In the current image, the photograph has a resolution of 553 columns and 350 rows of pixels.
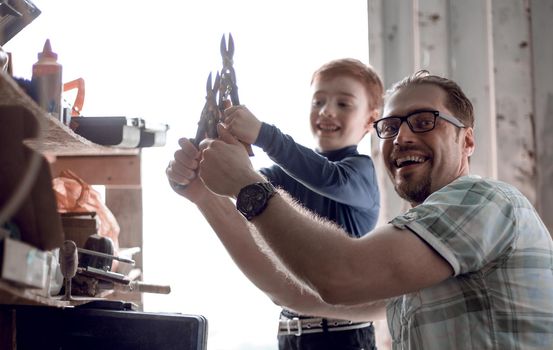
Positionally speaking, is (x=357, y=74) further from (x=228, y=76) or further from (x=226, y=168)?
(x=226, y=168)

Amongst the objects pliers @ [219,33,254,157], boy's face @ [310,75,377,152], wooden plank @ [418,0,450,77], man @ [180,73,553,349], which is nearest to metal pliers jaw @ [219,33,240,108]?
pliers @ [219,33,254,157]

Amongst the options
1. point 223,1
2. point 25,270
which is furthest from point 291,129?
point 25,270

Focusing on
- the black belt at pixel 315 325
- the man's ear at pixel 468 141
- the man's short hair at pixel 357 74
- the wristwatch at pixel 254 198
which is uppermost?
the man's short hair at pixel 357 74

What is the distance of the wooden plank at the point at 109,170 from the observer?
2242 millimetres

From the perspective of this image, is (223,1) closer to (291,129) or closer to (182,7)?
(182,7)

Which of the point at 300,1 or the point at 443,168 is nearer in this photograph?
the point at 443,168

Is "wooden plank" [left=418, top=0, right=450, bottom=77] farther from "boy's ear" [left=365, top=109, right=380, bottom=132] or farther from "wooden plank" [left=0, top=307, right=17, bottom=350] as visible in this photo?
"wooden plank" [left=0, top=307, right=17, bottom=350]

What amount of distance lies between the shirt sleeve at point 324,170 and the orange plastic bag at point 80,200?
0.51 m

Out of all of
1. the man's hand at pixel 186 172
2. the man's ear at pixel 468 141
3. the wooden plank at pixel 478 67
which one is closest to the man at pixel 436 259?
the man's hand at pixel 186 172

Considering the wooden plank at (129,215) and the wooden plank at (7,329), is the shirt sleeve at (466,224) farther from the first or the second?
the wooden plank at (129,215)

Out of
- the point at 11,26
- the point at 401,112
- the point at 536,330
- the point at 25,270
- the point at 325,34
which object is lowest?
the point at 536,330

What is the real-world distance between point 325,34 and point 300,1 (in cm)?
15

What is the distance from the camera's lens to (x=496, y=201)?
124 cm

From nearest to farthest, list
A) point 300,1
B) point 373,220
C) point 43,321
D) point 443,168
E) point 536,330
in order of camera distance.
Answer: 1. point 536,330
2. point 43,321
3. point 443,168
4. point 373,220
5. point 300,1
